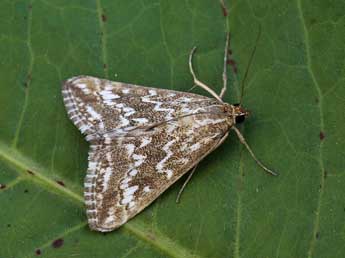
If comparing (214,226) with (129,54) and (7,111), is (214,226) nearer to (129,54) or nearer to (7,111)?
(129,54)

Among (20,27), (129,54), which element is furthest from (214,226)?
(20,27)

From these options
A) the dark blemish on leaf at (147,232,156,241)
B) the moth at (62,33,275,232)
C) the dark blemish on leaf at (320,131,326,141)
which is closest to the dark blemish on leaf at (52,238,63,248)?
the moth at (62,33,275,232)

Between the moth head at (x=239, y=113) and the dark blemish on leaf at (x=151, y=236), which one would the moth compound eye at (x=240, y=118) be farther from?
the dark blemish on leaf at (x=151, y=236)

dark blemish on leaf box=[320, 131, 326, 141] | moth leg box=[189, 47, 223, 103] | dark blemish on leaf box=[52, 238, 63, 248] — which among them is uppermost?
moth leg box=[189, 47, 223, 103]

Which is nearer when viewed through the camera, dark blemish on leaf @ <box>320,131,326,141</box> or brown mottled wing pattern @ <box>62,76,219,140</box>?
dark blemish on leaf @ <box>320,131,326,141</box>

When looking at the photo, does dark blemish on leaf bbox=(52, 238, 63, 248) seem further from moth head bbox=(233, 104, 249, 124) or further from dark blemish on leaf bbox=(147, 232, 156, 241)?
moth head bbox=(233, 104, 249, 124)

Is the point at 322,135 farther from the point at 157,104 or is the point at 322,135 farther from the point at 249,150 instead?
the point at 157,104
